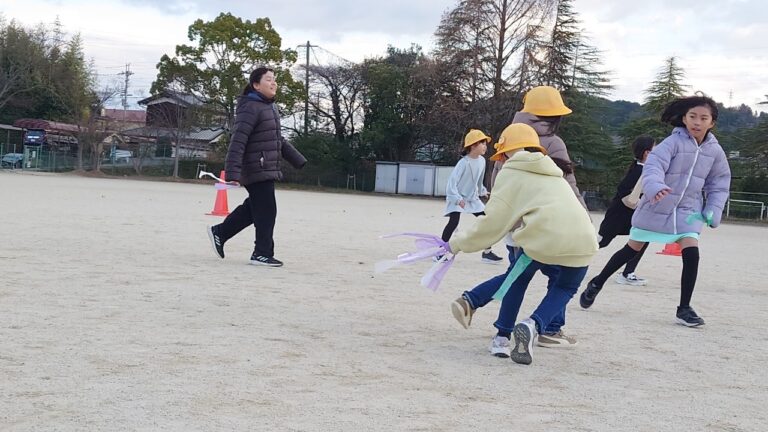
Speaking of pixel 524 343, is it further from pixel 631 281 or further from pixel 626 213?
pixel 631 281

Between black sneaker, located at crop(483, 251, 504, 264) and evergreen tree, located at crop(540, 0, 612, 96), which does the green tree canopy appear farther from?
black sneaker, located at crop(483, 251, 504, 264)

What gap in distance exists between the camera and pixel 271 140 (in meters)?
7.92

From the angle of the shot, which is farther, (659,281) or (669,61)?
(669,61)

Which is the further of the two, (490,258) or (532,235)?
(490,258)

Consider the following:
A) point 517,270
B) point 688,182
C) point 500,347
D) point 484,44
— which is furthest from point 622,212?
point 484,44

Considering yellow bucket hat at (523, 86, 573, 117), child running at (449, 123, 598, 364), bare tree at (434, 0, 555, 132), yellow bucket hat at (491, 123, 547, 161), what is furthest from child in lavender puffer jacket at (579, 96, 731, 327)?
bare tree at (434, 0, 555, 132)

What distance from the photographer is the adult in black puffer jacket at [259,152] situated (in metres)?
7.75

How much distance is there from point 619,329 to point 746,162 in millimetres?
43031

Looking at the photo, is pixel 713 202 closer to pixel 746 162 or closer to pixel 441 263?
pixel 441 263

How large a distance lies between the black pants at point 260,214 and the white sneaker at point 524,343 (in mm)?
3883

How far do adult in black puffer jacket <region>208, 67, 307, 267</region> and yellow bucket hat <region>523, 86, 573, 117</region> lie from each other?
312 centimetres

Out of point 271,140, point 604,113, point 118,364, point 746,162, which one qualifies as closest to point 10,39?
point 604,113

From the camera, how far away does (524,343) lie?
4.46 metres

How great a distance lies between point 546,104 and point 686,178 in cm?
139
